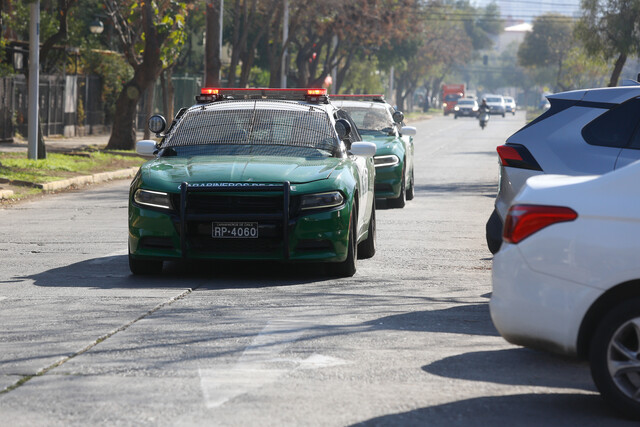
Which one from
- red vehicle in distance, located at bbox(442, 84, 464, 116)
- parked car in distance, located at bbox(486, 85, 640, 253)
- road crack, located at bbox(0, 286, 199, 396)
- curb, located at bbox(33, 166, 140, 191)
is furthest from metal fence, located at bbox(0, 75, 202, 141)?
red vehicle in distance, located at bbox(442, 84, 464, 116)

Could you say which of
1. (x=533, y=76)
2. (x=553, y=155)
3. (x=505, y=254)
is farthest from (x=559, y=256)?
(x=533, y=76)

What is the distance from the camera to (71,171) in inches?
1009

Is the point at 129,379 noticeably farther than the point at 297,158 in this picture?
No

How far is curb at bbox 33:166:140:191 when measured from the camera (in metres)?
22.4

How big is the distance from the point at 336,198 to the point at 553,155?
73.6 inches

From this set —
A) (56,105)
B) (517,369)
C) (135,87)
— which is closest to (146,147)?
(517,369)

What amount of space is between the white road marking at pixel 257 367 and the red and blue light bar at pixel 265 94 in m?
5.26

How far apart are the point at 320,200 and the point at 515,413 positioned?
15.4ft

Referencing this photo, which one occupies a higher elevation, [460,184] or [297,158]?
[297,158]

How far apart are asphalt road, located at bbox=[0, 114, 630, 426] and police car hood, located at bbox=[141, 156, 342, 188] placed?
Result: 2.87 ft

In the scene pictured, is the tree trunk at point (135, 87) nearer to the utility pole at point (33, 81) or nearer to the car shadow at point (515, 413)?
the utility pole at point (33, 81)

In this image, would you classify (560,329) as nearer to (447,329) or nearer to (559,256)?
(559,256)

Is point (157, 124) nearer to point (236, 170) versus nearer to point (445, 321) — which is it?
point (236, 170)

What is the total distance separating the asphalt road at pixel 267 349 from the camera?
19.6 feet
